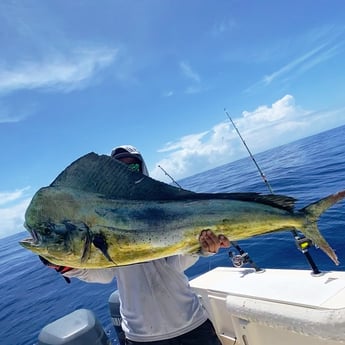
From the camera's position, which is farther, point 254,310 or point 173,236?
point 254,310

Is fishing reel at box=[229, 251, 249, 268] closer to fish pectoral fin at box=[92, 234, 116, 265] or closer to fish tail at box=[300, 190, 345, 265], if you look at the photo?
fish tail at box=[300, 190, 345, 265]

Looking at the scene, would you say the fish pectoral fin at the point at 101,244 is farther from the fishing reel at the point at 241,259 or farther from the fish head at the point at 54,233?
the fishing reel at the point at 241,259

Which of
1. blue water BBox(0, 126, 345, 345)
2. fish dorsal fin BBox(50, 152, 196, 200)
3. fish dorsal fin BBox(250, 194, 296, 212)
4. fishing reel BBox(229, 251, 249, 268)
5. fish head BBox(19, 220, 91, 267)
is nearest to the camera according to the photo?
fish head BBox(19, 220, 91, 267)

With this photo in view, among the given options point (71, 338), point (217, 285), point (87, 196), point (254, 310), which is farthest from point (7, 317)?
point (87, 196)

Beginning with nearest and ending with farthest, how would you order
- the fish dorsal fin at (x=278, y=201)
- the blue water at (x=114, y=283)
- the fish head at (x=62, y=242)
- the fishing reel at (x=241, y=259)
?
the fish head at (x=62, y=242)
the fish dorsal fin at (x=278, y=201)
the fishing reel at (x=241, y=259)
the blue water at (x=114, y=283)

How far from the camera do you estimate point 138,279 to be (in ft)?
7.63

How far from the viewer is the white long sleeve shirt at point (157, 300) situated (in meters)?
2.26

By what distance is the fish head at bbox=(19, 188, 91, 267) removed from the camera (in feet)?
4.74

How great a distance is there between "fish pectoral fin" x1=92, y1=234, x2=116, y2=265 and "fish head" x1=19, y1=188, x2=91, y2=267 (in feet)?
0.08

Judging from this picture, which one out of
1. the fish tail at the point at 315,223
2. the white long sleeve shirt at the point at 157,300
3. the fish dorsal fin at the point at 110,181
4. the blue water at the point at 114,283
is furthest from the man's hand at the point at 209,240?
the blue water at the point at 114,283

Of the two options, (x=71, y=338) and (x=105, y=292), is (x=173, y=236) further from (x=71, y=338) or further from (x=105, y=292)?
(x=105, y=292)

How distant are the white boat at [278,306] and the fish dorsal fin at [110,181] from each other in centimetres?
145

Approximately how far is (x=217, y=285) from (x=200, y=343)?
1.45 m

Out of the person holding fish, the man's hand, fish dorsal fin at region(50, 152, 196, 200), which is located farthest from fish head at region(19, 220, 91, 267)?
the person holding fish
